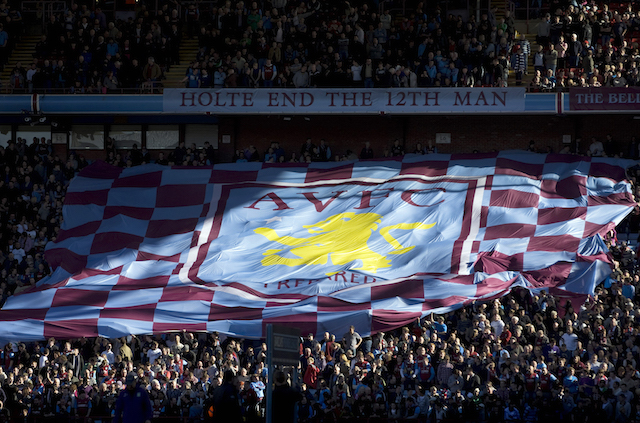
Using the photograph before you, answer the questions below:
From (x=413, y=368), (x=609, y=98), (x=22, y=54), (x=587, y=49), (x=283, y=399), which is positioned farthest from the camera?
(x=22, y=54)

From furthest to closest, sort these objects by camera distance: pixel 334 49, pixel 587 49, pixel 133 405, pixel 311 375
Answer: pixel 334 49, pixel 587 49, pixel 311 375, pixel 133 405

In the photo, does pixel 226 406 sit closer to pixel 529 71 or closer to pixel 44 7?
pixel 529 71

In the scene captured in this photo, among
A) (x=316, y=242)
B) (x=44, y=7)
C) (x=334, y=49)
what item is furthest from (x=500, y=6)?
(x=44, y=7)

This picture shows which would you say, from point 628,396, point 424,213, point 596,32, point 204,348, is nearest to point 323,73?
point 424,213

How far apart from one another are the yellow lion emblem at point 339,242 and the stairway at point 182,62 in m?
8.81

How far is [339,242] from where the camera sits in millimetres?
25906

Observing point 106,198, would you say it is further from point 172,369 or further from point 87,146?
point 172,369

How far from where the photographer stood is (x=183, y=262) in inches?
1019

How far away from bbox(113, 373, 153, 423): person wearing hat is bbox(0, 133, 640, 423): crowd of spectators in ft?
7.07

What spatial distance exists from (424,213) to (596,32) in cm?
950

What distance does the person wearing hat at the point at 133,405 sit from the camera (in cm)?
1478

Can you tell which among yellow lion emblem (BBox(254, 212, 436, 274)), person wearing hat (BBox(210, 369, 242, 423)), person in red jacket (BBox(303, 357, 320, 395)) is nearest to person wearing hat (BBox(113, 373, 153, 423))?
person wearing hat (BBox(210, 369, 242, 423))

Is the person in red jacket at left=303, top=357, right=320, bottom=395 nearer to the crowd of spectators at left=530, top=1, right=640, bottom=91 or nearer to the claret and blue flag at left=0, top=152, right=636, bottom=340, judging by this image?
the claret and blue flag at left=0, top=152, right=636, bottom=340

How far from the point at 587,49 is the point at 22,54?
19.6 m
